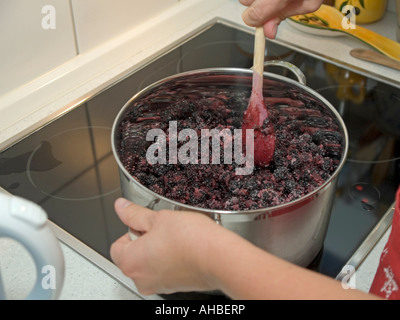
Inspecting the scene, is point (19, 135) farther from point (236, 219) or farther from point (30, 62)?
point (236, 219)

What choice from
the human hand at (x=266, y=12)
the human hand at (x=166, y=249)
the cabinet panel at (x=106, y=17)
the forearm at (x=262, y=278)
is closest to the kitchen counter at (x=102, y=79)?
the cabinet panel at (x=106, y=17)

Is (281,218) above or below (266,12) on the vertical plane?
below

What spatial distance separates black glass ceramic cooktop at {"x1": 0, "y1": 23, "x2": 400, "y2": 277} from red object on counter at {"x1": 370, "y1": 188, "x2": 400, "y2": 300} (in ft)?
0.37

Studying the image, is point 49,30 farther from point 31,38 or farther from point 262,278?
point 262,278

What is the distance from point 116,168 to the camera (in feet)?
2.88

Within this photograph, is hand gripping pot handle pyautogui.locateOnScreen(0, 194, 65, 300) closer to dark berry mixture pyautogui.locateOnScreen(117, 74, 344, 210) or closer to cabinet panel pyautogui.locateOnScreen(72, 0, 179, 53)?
dark berry mixture pyautogui.locateOnScreen(117, 74, 344, 210)

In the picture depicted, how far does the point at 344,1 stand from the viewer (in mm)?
1207

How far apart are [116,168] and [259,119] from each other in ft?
0.87

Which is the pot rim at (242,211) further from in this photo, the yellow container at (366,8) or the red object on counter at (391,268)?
the yellow container at (366,8)

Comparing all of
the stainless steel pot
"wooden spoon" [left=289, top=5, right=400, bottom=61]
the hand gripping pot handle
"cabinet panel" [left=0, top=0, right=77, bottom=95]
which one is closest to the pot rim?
the stainless steel pot

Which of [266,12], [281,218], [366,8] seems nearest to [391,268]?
[281,218]

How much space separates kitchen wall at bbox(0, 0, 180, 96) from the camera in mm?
902
